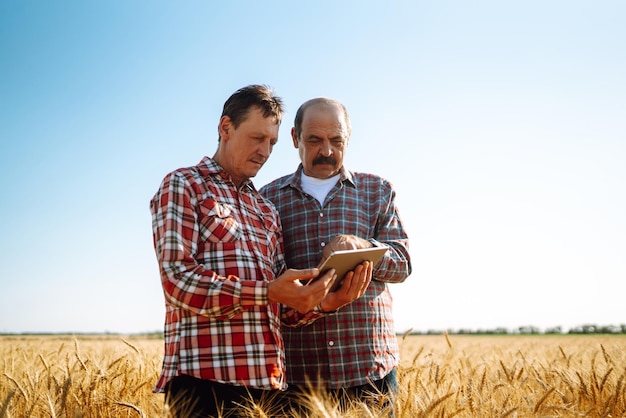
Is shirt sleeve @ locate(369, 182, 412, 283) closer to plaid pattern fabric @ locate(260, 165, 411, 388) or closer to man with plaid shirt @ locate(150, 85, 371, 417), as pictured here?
plaid pattern fabric @ locate(260, 165, 411, 388)

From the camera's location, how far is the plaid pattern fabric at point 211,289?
94.3 inches

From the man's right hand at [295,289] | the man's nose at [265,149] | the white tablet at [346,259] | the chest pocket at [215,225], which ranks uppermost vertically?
the man's nose at [265,149]

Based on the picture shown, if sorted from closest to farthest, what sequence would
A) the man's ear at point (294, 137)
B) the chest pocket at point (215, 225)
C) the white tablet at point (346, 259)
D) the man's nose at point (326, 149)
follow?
the white tablet at point (346, 259), the chest pocket at point (215, 225), the man's nose at point (326, 149), the man's ear at point (294, 137)

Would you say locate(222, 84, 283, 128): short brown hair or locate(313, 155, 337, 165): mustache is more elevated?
locate(222, 84, 283, 128): short brown hair

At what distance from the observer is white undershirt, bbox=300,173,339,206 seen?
3664 millimetres

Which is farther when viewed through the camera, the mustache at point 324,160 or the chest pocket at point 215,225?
the mustache at point 324,160

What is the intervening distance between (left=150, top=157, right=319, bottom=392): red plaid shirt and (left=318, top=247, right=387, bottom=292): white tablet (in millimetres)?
327

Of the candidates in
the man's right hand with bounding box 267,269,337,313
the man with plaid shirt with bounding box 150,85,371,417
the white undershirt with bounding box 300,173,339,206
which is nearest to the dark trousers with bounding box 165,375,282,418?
the man with plaid shirt with bounding box 150,85,371,417

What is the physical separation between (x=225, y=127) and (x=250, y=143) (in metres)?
0.20

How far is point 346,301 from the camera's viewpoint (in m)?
2.85

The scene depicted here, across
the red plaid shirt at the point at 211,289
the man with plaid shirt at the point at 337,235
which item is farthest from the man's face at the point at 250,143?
the man with plaid shirt at the point at 337,235

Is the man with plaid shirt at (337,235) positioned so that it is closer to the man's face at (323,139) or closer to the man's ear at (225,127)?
the man's face at (323,139)

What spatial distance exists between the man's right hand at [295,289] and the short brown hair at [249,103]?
3.05 ft

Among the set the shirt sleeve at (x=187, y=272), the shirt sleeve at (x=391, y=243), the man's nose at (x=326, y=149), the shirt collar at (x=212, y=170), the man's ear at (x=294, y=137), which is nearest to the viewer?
the shirt sleeve at (x=187, y=272)
